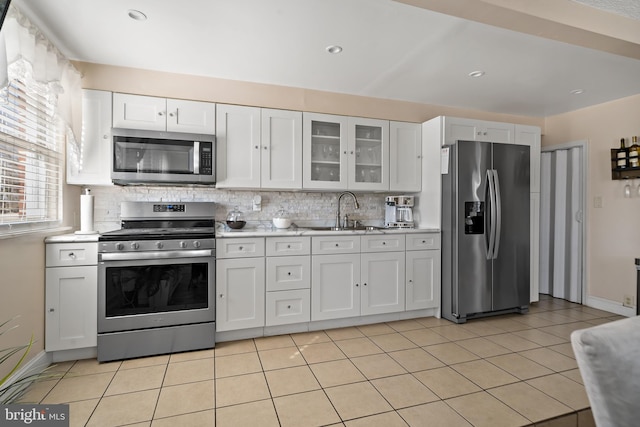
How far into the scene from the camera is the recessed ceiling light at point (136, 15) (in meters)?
2.11

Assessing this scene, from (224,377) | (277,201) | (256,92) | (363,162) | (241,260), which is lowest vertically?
(224,377)

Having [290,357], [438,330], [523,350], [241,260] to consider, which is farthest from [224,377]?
[523,350]

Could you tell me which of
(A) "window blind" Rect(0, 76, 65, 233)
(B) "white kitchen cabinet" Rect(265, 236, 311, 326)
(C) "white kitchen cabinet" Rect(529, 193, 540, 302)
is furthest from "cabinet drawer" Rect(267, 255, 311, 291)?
(C) "white kitchen cabinet" Rect(529, 193, 540, 302)

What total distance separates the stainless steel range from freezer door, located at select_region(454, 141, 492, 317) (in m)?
2.41

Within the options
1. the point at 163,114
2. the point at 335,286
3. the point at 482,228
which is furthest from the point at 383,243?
the point at 163,114

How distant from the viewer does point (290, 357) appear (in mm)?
2543

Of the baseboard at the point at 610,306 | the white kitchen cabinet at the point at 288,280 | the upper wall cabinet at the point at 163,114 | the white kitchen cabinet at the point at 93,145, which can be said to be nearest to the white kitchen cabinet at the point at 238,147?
the upper wall cabinet at the point at 163,114

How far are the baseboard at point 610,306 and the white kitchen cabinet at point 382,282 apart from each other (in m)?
2.49

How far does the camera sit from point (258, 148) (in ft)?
10.3

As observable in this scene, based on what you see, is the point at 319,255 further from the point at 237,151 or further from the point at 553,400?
the point at 553,400

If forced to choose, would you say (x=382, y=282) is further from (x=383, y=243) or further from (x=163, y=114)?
(x=163, y=114)

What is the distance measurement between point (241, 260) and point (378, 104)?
7.66 feet

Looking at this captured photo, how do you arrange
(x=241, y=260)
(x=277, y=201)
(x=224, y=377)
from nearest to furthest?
(x=224, y=377), (x=241, y=260), (x=277, y=201)

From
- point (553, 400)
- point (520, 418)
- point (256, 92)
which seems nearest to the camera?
point (520, 418)
